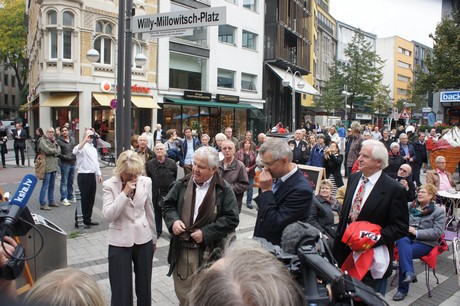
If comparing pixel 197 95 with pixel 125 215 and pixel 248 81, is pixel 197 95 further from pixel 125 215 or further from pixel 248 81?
pixel 125 215

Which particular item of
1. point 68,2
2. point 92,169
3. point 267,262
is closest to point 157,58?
point 68,2

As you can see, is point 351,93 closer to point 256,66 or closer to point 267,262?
point 256,66

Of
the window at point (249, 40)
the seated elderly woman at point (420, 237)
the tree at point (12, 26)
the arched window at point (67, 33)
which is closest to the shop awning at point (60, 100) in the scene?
the arched window at point (67, 33)

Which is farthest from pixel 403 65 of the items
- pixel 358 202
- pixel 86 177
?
pixel 358 202

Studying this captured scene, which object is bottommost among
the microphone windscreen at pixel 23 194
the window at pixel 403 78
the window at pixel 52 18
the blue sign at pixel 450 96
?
the microphone windscreen at pixel 23 194

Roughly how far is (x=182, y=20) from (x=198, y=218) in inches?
155

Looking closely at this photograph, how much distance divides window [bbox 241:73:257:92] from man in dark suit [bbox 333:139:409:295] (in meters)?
29.9

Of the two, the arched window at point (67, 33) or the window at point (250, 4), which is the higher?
the window at point (250, 4)

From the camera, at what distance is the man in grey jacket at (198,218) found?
3.47 m

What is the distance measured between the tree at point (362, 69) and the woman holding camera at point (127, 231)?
4049 centimetres

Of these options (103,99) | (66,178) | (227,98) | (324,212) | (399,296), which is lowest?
(399,296)

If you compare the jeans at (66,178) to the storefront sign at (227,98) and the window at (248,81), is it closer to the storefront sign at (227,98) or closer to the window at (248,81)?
the storefront sign at (227,98)

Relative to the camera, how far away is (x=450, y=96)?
78.1 feet

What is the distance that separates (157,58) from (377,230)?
980 inches
